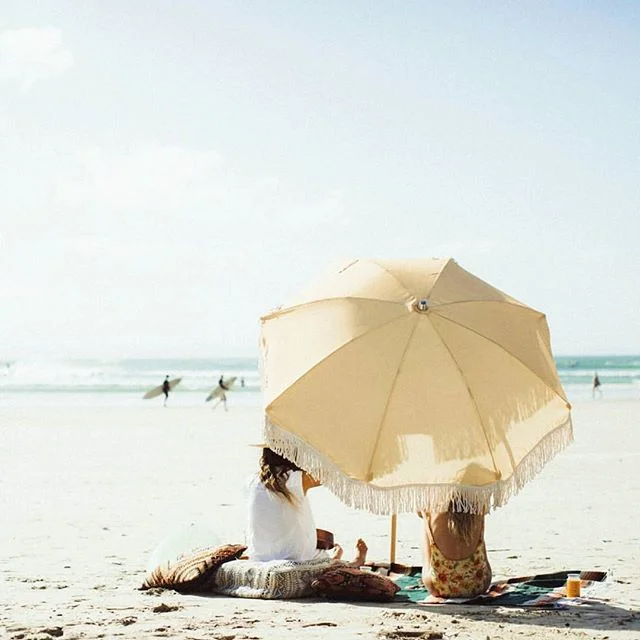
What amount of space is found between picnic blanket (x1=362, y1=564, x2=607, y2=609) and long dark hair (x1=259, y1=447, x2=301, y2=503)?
3.08 ft

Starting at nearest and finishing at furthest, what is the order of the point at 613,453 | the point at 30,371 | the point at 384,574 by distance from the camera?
the point at 384,574
the point at 613,453
the point at 30,371

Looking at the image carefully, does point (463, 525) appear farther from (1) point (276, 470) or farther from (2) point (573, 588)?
(1) point (276, 470)

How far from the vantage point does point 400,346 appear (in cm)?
563

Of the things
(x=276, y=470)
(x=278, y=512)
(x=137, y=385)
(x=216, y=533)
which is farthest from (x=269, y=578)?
(x=137, y=385)

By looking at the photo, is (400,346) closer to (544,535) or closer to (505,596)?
(505,596)

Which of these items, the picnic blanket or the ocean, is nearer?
the picnic blanket

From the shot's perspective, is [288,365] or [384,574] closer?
[288,365]

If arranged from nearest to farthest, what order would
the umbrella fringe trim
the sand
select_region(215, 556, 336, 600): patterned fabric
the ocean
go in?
the sand < the umbrella fringe trim < select_region(215, 556, 336, 600): patterned fabric < the ocean

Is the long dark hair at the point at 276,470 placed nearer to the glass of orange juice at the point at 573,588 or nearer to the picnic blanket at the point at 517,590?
the picnic blanket at the point at 517,590

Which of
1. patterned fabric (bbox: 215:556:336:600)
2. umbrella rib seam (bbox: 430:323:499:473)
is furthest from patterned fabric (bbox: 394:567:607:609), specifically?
umbrella rib seam (bbox: 430:323:499:473)

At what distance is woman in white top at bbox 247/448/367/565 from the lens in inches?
235

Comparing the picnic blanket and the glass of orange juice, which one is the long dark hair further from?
the glass of orange juice

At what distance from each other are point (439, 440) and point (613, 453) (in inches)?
451

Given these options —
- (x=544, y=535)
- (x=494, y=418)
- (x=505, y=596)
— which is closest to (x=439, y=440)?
(x=494, y=418)
